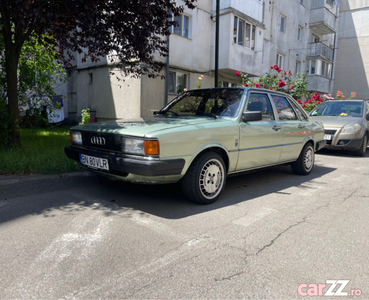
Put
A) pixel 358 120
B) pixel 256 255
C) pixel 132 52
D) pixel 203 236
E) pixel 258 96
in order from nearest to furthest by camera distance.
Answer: pixel 256 255 → pixel 203 236 → pixel 258 96 → pixel 132 52 → pixel 358 120

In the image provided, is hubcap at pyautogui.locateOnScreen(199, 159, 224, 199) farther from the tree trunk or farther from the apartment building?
the apartment building

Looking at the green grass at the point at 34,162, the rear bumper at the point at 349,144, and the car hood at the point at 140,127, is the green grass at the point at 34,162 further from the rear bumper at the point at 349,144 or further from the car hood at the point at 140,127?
the rear bumper at the point at 349,144

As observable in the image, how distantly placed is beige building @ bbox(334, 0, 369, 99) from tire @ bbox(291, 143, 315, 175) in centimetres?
2793

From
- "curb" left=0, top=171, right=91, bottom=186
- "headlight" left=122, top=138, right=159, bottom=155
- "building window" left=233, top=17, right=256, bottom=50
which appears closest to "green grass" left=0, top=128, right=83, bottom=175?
"curb" left=0, top=171, right=91, bottom=186

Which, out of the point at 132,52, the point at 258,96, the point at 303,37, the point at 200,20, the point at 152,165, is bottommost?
the point at 152,165

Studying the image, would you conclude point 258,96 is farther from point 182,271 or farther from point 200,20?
point 200,20

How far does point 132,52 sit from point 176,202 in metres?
4.37

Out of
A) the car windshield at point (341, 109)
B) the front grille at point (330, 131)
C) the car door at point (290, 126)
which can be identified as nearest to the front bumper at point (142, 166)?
the car door at point (290, 126)

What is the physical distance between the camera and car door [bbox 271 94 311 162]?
5480mm

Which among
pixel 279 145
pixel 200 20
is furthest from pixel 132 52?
pixel 200 20

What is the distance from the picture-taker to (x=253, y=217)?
384cm

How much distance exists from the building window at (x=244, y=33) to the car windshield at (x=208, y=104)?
1157 cm

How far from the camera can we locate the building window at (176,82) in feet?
46.6

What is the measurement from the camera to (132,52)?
7.32 meters
